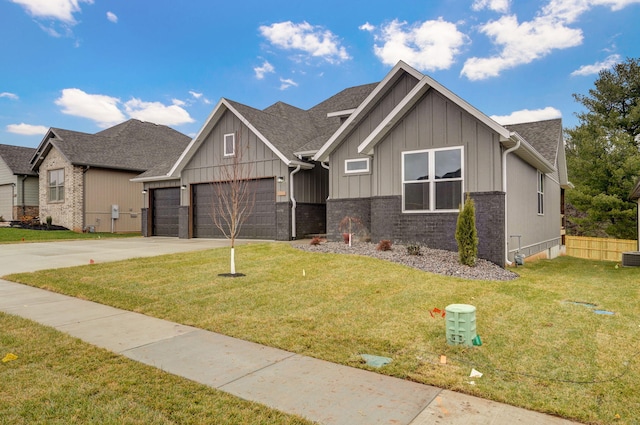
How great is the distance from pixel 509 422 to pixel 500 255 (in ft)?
26.7

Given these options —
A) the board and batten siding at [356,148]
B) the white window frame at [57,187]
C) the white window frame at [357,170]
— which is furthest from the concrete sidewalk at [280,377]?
the white window frame at [57,187]

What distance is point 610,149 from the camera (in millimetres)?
24000

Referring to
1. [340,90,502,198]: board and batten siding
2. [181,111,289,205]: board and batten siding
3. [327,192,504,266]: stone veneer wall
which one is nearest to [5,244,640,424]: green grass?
[327,192,504,266]: stone veneer wall

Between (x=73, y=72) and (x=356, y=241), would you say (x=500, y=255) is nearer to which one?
(x=356, y=241)

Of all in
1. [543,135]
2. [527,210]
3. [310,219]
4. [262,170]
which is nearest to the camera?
[527,210]

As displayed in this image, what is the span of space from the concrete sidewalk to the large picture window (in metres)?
21.8

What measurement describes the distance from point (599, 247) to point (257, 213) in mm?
18421

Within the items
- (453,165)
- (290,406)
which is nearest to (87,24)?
(453,165)

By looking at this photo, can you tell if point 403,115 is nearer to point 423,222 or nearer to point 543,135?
point 423,222

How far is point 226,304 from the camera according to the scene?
6406 millimetres

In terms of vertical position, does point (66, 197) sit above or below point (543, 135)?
below

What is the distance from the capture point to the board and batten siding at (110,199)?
2386 centimetres

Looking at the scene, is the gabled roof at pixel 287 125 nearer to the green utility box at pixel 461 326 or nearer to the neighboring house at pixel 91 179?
the neighboring house at pixel 91 179

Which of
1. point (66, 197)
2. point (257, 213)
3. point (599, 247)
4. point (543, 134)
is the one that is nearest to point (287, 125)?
point (257, 213)
